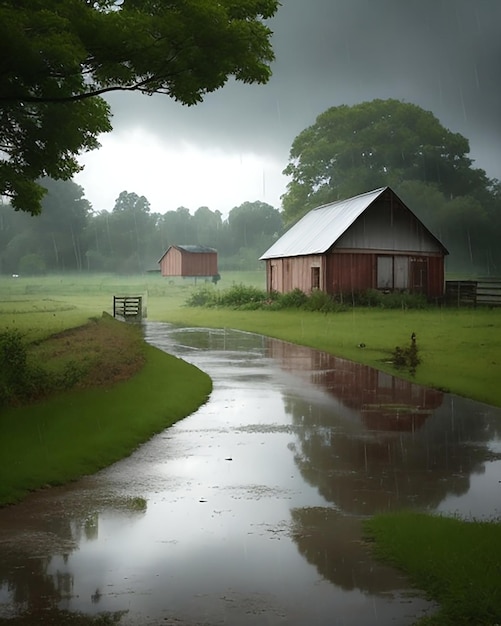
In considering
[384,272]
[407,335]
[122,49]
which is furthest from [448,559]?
[384,272]

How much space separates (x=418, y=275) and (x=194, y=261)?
3947 centimetres

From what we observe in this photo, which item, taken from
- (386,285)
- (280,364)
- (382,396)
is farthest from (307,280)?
(382,396)

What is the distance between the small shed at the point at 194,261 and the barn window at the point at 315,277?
37.1 m

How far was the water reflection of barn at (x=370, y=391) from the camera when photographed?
12977 mm

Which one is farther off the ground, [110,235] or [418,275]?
[110,235]

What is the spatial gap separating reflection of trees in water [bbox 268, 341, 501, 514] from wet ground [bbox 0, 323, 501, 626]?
38 millimetres

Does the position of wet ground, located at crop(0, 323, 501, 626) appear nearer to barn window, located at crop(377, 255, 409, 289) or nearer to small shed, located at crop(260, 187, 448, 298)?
small shed, located at crop(260, 187, 448, 298)

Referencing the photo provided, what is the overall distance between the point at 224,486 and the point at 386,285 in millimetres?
36431

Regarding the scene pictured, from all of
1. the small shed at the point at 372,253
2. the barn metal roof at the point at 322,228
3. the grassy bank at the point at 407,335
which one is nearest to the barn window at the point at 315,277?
the small shed at the point at 372,253

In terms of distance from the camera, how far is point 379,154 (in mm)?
81062

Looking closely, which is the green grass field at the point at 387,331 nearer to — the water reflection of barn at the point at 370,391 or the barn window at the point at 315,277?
the water reflection of barn at the point at 370,391

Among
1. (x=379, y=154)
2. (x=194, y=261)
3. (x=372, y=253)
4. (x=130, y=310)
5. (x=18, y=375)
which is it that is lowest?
(x=18, y=375)

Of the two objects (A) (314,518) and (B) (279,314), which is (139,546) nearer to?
(A) (314,518)

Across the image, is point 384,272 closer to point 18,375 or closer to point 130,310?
point 130,310
